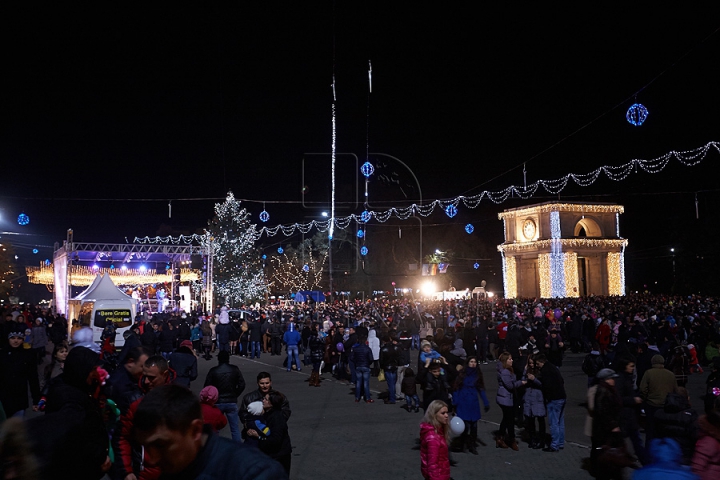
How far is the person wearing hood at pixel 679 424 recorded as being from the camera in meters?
7.06

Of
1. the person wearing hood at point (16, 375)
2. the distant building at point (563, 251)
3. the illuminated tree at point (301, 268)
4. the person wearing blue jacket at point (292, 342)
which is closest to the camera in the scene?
the person wearing hood at point (16, 375)

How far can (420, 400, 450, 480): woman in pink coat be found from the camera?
6.09 m

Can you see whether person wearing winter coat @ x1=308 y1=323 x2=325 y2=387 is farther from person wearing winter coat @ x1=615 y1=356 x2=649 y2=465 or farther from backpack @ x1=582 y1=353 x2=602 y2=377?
person wearing winter coat @ x1=615 y1=356 x2=649 y2=465

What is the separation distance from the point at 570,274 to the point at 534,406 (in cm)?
4415

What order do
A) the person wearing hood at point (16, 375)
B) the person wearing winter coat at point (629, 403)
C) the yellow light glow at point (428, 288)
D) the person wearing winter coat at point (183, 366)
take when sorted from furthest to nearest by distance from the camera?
the yellow light glow at point (428, 288) < the person wearing winter coat at point (183, 366) < the person wearing winter coat at point (629, 403) < the person wearing hood at point (16, 375)

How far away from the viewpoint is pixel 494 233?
249ft

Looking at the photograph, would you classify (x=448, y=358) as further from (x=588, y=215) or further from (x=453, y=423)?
(x=588, y=215)

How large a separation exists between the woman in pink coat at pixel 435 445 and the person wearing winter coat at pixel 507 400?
3.96 meters

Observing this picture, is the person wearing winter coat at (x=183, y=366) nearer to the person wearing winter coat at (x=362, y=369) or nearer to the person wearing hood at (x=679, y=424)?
the person wearing winter coat at (x=362, y=369)

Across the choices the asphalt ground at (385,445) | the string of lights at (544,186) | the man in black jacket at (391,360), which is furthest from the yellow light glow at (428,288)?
the man in black jacket at (391,360)

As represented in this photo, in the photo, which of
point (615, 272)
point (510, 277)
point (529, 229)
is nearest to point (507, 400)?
point (529, 229)

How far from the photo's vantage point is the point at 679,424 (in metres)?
7.09

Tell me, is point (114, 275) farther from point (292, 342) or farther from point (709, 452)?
point (709, 452)

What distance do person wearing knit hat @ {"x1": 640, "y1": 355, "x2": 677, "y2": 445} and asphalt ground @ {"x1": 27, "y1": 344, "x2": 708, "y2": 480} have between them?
40.5 inches
